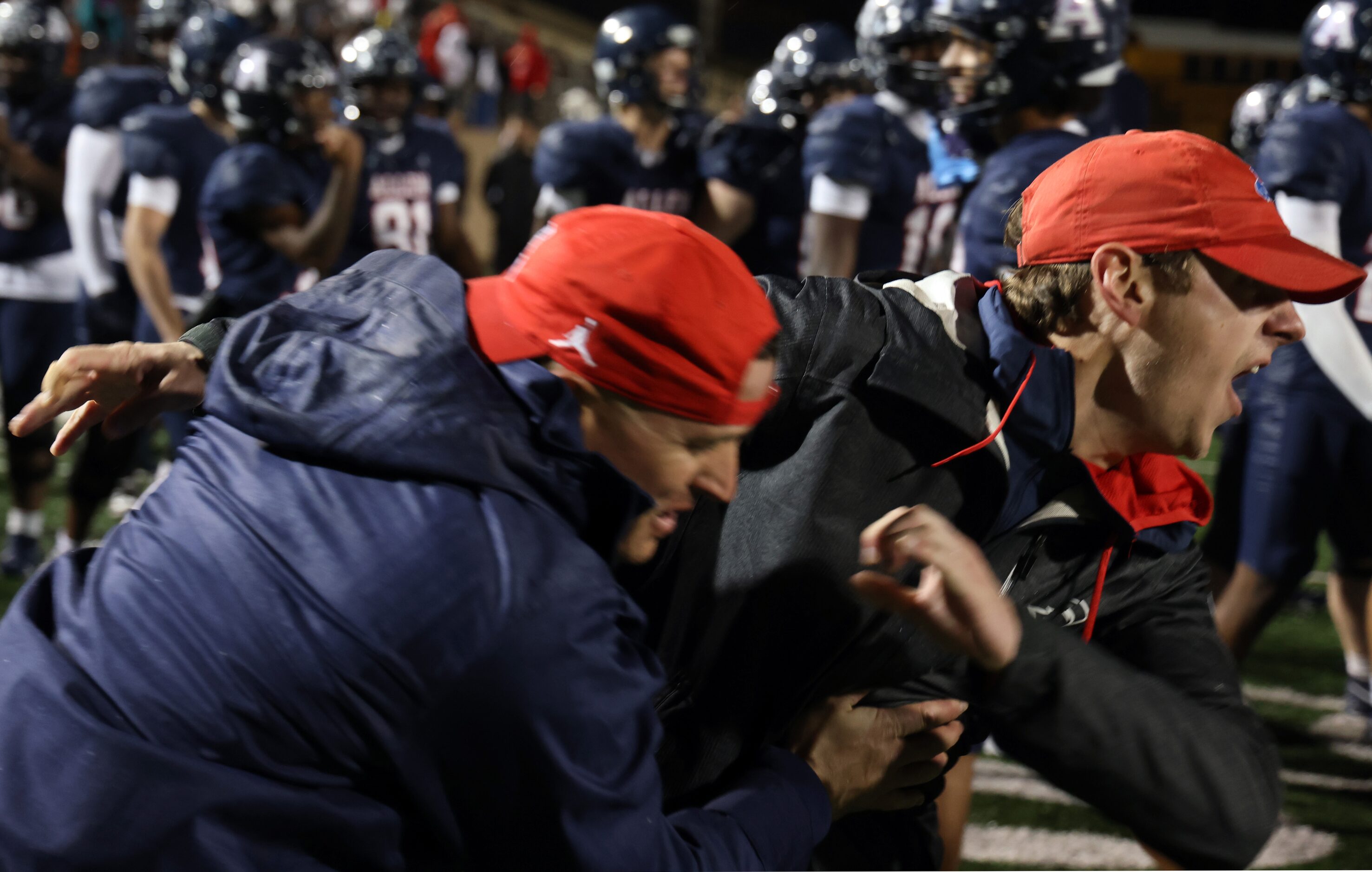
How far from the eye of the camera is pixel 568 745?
1.31 meters

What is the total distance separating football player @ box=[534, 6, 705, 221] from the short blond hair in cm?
401

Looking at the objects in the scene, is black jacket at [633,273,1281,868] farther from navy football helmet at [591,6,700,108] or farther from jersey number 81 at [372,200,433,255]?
navy football helmet at [591,6,700,108]

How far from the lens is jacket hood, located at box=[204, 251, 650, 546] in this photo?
1309 mm

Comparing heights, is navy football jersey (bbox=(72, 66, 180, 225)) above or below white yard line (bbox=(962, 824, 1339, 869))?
above

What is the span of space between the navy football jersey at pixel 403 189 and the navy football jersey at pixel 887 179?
5.39 feet

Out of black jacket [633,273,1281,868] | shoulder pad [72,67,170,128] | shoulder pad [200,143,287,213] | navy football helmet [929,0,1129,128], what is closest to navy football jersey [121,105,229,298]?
shoulder pad [72,67,170,128]

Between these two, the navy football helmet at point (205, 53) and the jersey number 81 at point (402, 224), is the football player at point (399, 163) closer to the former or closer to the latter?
the jersey number 81 at point (402, 224)

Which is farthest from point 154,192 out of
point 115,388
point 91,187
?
point 115,388

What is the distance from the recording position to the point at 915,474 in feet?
5.79

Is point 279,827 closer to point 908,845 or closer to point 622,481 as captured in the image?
point 622,481

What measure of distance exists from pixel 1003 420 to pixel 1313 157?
2697 mm

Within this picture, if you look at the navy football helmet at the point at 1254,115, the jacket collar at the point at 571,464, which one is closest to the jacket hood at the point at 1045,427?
the jacket collar at the point at 571,464

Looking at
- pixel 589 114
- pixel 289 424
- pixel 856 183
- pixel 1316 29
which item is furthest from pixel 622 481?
pixel 589 114

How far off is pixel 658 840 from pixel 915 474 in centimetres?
59
